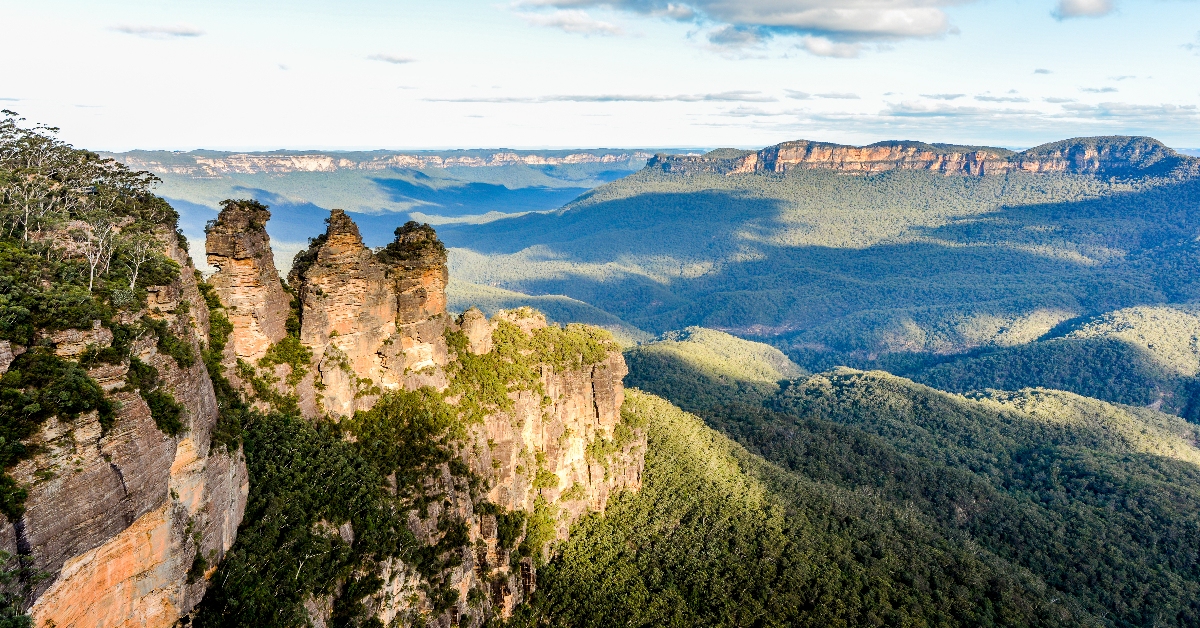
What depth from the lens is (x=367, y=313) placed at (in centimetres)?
3697

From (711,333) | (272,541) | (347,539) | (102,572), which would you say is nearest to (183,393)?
(102,572)

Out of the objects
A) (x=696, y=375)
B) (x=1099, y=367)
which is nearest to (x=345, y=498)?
(x=696, y=375)

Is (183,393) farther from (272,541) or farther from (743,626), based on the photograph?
(743,626)

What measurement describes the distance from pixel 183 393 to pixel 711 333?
158 m

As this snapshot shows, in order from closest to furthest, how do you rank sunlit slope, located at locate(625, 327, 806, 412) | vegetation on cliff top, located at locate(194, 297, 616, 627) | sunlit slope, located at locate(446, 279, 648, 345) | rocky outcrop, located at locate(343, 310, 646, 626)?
vegetation on cliff top, located at locate(194, 297, 616, 627)
rocky outcrop, located at locate(343, 310, 646, 626)
sunlit slope, located at locate(625, 327, 806, 412)
sunlit slope, located at locate(446, 279, 648, 345)

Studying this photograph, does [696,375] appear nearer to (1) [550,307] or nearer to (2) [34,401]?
(1) [550,307]

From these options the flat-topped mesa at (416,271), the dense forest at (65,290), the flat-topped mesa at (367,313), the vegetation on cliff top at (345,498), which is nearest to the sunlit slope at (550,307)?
the flat-topped mesa at (416,271)

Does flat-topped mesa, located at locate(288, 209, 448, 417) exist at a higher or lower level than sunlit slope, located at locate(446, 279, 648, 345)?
higher

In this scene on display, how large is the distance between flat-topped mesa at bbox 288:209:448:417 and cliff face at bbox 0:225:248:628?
9659mm

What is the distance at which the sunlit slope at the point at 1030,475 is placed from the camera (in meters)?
62.4

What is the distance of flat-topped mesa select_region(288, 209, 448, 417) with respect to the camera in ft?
115

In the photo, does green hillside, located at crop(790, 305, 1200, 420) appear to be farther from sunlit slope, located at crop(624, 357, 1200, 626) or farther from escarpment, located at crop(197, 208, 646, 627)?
escarpment, located at crop(197, 208, 646, 627)

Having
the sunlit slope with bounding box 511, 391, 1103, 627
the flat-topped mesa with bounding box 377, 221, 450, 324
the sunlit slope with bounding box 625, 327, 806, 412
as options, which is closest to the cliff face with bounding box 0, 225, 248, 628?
the flat-topped mesa with bounding box 377, 221, 450, 324

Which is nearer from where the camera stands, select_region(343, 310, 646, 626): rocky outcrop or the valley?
the valley
